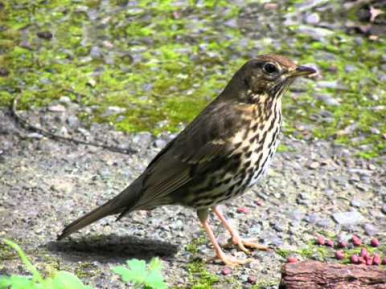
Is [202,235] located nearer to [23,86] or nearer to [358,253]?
[358,253]

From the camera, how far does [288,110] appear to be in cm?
765

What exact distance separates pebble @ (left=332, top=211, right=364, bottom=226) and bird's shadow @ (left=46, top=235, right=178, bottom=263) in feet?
3.86

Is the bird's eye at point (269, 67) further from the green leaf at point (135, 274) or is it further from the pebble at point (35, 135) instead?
the green leaf at point (135, 274)

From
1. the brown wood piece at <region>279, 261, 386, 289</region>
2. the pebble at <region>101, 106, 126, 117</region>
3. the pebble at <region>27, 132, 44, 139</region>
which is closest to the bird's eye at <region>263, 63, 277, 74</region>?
the brown wood piece at <region>279, 261, 386, 289</region>

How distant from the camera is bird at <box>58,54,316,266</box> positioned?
18.4ft

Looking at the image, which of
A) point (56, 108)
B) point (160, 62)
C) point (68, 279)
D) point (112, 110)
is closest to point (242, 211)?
point (112, 110)

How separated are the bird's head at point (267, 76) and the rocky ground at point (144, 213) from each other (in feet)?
3.19

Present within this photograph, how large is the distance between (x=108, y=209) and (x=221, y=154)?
774mm

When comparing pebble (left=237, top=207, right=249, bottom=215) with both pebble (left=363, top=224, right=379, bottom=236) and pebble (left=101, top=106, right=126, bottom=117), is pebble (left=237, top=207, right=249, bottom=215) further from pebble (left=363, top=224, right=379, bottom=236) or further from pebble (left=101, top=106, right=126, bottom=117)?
pebble (left=101, top=106, right=126, bottom=117)

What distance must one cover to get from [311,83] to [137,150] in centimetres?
180

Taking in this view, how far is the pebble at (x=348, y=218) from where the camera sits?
630 centimetres

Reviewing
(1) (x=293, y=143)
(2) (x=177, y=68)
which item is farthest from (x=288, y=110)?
(2) (x=177, y=68)

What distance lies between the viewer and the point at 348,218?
6.36 metres

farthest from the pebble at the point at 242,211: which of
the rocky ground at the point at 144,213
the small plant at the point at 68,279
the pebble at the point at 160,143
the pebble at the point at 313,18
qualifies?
the pebble at the point at 313,18
